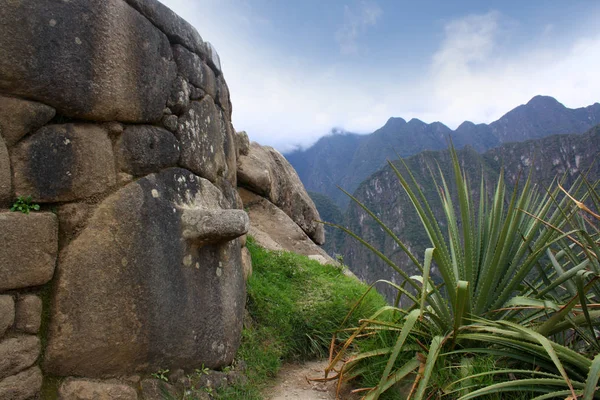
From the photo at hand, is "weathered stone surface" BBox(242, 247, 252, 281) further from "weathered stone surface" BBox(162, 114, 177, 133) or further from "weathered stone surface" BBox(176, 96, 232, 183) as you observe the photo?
"weathered stone surface" BBox(162, 114, 177, 133)

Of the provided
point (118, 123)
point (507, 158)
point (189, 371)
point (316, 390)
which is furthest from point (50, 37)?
point (507, 158)

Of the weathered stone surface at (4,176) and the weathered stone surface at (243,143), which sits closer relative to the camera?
the weathered stone surface at (4,176)

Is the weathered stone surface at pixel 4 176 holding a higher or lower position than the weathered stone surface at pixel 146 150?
lower

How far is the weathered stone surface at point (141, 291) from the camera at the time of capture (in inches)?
102

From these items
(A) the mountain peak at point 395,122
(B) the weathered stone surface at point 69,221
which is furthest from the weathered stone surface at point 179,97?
(A) the mountain peak at point 395,122

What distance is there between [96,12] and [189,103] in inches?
40.1

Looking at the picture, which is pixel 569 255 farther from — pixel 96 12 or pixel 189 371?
pixel 96 12

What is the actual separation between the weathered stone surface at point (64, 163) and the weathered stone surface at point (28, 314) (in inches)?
22.5

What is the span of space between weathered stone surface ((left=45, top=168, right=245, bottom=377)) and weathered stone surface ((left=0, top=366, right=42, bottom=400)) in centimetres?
9

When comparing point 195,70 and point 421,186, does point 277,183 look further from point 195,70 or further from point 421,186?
point 421,186

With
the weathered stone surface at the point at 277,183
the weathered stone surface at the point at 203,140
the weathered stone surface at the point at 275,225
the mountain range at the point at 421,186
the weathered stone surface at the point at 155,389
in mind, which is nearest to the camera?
the weathered stone surface at the point at 155,389

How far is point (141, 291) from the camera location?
2.82m

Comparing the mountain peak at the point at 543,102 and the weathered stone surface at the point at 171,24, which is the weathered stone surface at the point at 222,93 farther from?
the mountain peak at the point at 543,102

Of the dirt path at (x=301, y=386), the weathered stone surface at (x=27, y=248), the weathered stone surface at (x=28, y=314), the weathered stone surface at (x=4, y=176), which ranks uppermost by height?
the weathered stone surface at (x=4, y=176)
